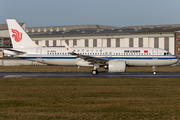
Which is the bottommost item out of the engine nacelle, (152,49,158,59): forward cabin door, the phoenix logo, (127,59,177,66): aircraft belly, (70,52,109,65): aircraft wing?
the engine nacelle

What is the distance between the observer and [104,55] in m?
34.8

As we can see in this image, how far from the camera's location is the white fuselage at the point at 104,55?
34781 millimetres

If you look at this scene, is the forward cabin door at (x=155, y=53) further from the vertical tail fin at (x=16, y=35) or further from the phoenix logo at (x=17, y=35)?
the phoenix logo at (x=17, y=35)

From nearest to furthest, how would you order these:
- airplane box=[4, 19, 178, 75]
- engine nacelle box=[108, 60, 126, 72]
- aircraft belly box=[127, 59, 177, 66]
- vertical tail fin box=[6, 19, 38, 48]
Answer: engine nacelle box=[108, 60, 126, 72] → airplane box=[4, 19, 178, 75] → aircraft belly box=[127, 59, 177, 66] → vertical tail fin box=[6, 19, 38, 48]

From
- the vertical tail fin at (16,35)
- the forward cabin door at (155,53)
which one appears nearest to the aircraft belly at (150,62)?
the forward cabin door at (155,53)

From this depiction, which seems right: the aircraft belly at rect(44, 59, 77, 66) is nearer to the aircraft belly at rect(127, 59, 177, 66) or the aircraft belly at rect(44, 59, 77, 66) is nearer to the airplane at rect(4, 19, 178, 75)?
the airplane at rect(4, 19, 178, 75)

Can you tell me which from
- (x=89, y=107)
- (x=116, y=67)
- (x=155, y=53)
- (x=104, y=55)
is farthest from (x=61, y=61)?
(x=89, y=107)

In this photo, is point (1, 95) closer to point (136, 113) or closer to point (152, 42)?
point (136, 113)

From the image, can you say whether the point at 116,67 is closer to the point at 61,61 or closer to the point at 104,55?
the point at 104,55

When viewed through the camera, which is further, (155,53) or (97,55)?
(155,53)

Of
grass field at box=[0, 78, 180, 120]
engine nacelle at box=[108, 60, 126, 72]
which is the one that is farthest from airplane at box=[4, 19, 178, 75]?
Answer: grass field at box=[0, 78, 180, 120]

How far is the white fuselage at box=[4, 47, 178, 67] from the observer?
114 ft

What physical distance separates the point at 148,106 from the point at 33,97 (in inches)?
272

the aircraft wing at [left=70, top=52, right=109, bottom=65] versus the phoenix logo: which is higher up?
the phoenix logo
